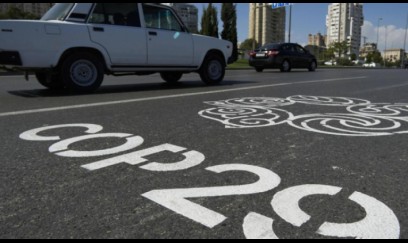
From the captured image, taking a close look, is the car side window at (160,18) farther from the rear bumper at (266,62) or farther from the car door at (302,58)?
the car door at (302,58)

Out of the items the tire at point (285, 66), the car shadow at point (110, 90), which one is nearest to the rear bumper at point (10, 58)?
the car shadow at point (110, 90)

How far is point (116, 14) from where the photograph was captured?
7047 mm

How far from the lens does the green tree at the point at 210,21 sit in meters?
42.4

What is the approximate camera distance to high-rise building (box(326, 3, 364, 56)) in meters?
108

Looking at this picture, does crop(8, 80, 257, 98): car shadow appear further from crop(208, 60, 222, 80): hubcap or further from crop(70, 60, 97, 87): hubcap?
crop(208, 60, 222, 80): hubcap

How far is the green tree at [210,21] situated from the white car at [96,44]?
3492 centimetres

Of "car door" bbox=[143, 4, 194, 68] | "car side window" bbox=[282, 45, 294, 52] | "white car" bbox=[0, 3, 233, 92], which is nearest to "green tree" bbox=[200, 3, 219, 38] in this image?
"car side window" bbox=[282, 45, 294, 52]

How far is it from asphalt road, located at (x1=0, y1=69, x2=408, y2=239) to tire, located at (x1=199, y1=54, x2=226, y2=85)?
4.72 metres

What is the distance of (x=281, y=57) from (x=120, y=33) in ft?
41.7

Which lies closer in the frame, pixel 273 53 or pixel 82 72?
pixel 82 72

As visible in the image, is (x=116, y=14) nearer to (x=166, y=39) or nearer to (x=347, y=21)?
(x=166, y=39)

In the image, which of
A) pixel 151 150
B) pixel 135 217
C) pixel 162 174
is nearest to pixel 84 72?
pixel 151 150

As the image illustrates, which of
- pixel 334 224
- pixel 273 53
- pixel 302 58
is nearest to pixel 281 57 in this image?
pixel 273 53

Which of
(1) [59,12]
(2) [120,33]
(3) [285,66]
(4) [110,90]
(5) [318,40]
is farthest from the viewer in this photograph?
(5) [318,40]
